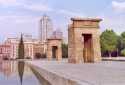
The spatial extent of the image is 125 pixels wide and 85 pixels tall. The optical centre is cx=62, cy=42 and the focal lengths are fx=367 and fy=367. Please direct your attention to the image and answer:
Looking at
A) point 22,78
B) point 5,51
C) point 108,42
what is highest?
point 108,42

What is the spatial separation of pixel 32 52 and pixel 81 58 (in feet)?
492

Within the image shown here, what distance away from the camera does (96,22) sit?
26641mm

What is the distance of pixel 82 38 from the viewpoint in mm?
27141

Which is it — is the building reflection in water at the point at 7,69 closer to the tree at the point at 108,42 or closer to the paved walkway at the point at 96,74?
the paved walkway at the point at 96,74

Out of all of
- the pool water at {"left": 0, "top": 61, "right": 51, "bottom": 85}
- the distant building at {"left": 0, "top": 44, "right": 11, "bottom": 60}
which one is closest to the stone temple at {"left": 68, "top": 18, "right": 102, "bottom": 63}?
the pool water at {"left": 0, "top": 61, "right": 51, "bottom": 85}

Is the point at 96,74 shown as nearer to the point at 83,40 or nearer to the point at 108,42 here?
the point at 83,40

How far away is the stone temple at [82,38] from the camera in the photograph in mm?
26516

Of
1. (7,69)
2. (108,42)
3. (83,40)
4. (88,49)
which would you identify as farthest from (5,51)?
(88,49)

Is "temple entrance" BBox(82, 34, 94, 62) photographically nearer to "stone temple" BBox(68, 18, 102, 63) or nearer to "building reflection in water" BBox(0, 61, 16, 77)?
"stone temple" BBox(68, 18, 102, 63)

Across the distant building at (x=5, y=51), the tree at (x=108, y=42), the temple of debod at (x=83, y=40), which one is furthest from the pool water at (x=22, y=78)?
the distant building at (x=5, y=51)

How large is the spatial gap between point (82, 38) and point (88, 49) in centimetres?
93

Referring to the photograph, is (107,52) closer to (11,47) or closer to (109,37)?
(109,37)

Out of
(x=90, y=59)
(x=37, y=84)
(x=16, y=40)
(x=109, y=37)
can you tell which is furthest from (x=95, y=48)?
(x=16, y=40)

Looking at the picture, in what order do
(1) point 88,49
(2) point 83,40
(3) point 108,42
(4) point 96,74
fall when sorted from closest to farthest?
1. (4) point 96,74
2. (1) point 88,49
3. (2) point 83,40
4. (3) point 108,42
